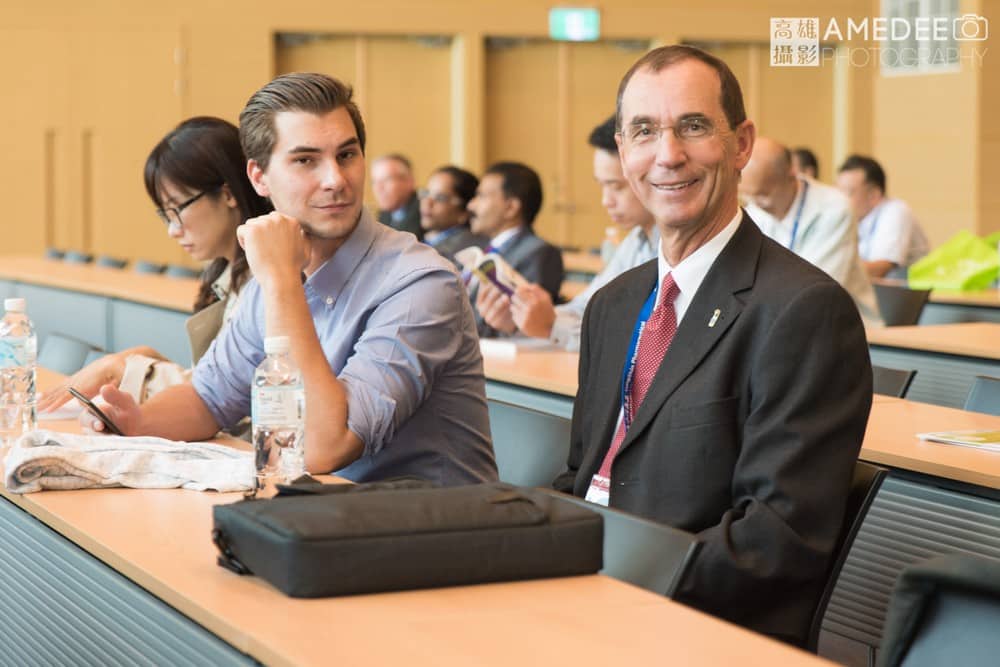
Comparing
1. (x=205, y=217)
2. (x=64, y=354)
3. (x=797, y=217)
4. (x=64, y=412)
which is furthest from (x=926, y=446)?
(x=797, y=217)

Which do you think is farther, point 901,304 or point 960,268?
point 960,268

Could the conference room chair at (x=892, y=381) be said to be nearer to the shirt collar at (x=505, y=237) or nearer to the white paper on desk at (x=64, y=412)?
the white paper on desk at (x=64, y=412)

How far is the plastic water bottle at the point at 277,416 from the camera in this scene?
2.08 meters

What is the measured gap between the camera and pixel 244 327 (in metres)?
2.72

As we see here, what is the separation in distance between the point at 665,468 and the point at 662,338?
0.91 ft

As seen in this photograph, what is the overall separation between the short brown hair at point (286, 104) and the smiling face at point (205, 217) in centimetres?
56

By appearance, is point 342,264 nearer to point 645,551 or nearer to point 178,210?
point 178,210

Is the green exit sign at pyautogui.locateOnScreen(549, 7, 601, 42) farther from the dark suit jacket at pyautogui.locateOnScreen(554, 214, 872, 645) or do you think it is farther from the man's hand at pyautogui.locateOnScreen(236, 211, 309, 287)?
the dark suit jacket at pyautogui.locateOnScreen(554, 214, 872, 645)

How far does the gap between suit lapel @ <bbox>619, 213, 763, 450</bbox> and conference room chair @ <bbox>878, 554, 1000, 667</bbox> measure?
818 mm

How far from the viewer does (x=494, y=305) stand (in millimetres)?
4145

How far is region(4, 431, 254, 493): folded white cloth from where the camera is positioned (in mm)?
2158

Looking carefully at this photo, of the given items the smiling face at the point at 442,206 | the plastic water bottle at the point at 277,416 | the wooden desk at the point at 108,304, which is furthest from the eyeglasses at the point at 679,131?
the smiling face at the point at 442,206

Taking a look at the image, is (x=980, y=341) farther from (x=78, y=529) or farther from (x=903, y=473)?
(x=78, y=529)

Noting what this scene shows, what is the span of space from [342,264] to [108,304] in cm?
479
